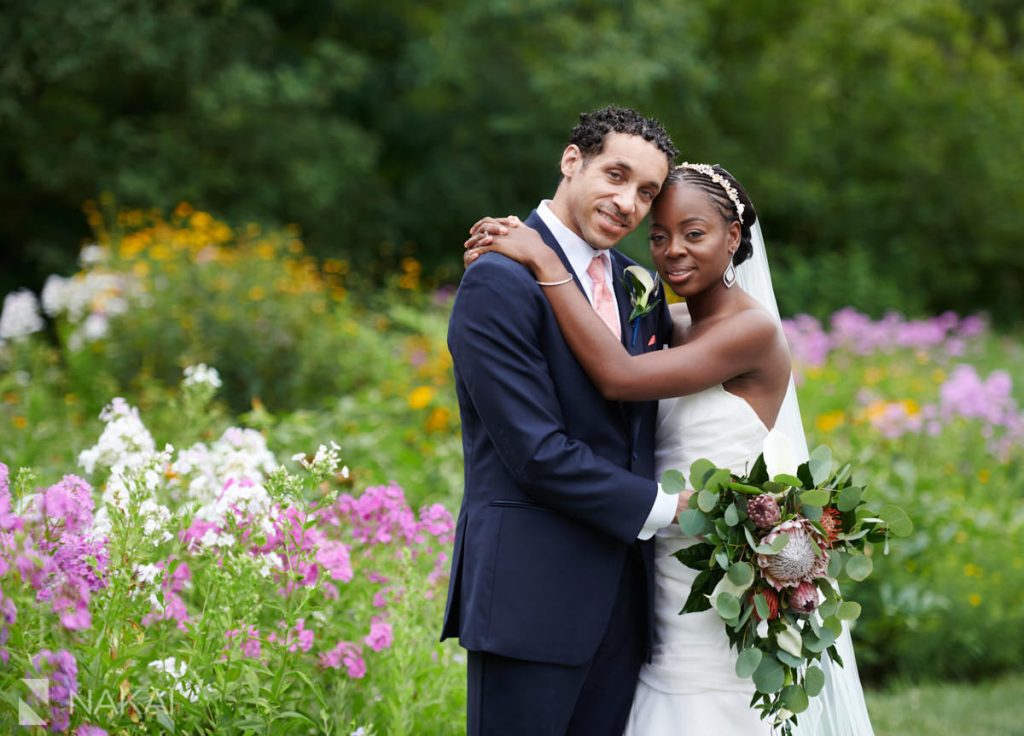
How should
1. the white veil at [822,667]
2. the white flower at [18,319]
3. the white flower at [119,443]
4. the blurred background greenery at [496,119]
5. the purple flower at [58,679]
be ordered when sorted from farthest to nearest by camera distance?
the blurred background greenery at [496,119] < the white flower at [18,319] < the white flower at [119,443] < the white veil at [822,667] < the purple flower at [58,679]

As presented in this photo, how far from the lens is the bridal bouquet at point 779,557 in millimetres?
2410

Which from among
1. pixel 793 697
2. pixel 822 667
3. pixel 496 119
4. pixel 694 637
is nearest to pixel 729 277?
pixel 694 637

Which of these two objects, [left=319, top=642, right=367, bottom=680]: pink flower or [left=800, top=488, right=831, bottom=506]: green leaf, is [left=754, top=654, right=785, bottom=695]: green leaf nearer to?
[left=800, top=488, right=831, bottom=506]: green leaf

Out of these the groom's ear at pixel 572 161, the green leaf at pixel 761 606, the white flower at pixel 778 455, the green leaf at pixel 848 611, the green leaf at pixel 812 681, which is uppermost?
the groom's ear at pixel 572 161

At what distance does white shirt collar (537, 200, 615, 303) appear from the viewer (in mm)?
2562

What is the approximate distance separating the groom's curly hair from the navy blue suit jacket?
29cm

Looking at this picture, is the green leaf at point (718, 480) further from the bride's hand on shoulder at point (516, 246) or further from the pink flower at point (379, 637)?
Answer: the pink flower at point (379, 637)

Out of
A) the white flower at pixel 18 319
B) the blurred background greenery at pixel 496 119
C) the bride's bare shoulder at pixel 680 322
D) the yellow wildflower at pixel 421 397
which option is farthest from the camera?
the blurred background greenery at pixel 496 119

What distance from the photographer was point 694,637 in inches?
104

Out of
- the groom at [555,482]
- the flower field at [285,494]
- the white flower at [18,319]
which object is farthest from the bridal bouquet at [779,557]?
the white flower at [18,319]

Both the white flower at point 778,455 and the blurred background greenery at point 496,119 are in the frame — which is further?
the blurred background greenery at point 496,119

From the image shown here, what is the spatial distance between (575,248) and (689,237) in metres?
0.28

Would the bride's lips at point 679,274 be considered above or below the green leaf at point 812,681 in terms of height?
above

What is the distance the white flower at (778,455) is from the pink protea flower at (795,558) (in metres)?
0.21
